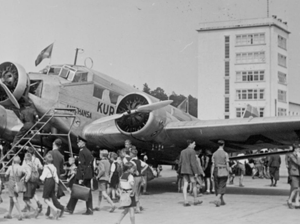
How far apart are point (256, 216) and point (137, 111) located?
5335 millimetres

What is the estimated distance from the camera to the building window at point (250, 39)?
2389 inches

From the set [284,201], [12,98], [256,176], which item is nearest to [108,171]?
[12,98]

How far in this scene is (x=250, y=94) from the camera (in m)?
62.5

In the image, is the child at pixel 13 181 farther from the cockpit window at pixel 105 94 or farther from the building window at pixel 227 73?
the building window at pixel 227 73

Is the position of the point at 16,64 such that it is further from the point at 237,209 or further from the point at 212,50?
the point at 212,50

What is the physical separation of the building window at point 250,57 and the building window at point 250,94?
12.7ft

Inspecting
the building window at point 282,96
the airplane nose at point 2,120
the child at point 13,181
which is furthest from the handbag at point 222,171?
the building window at point 282,96

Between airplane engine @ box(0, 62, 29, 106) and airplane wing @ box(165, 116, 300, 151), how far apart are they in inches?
182

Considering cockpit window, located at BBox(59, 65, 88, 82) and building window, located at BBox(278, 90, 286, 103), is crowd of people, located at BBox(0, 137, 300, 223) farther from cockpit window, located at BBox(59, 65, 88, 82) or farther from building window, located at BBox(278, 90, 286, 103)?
building window, located at BBox(278, 90, 286, 103)

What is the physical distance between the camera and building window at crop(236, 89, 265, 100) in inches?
2430

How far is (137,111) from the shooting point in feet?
45.9

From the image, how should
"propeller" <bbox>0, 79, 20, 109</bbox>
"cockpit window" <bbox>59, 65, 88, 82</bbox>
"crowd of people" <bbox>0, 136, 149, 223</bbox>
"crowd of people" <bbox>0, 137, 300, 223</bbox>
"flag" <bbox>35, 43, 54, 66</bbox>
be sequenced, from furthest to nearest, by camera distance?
"flag" <bbox>35, 43, 54, 66</bbox>
"cockpit window" <bbox>59, 65, 88, 82</bbox>
"propeller" <bbox>0, 79, 20, 109</bbox>
"crowd of people" <bbox>0, 137, 300, 223</bbox>
"crowd of people" <bbox>0, 136, 149, 223</bbox>

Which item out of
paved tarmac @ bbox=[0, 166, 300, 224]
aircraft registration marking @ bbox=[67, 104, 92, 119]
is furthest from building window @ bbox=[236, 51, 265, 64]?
paved tarmac @ bbox=[0, 166, 300, 224]

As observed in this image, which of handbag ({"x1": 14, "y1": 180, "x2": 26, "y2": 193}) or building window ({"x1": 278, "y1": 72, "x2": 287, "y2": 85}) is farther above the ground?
building window ({"x1": 278, "y1": 72, "x2": 287, "y2": 85})
